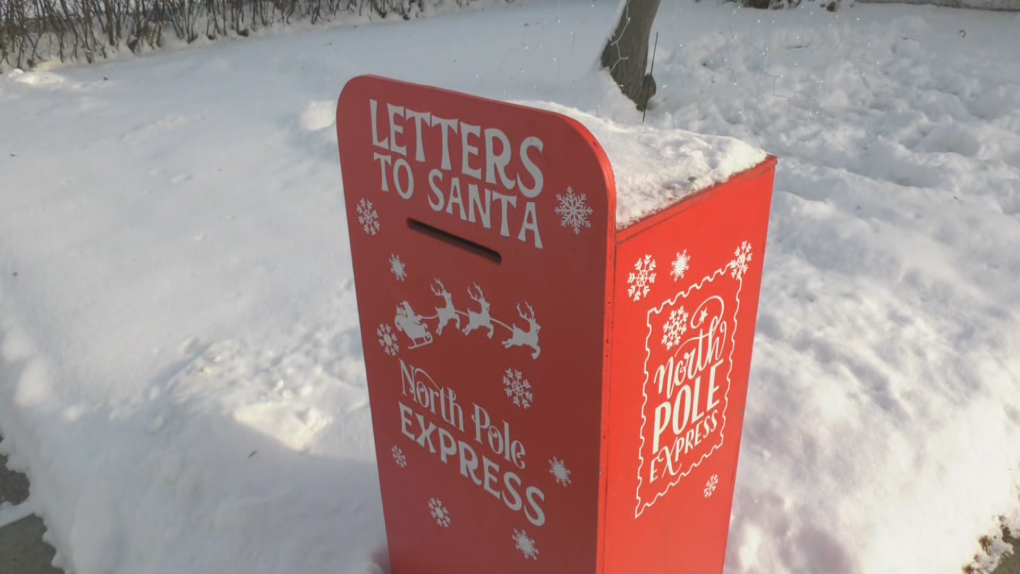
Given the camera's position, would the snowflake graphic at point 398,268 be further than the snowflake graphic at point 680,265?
Yes

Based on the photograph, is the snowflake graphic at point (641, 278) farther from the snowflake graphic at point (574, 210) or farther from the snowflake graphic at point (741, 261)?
the snowflake graphic at point (741, 261)

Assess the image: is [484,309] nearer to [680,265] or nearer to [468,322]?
[468,322]

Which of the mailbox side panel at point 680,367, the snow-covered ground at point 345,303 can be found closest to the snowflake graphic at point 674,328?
the mailbox side panel at point 680,367

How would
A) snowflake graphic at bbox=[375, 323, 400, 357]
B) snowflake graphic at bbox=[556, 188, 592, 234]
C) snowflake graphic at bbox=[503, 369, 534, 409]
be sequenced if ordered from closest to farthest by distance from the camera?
snowflake graphic at bbox=[556, 188, 592, 234] → snowflake graphic at bbox=[503, 369, 534, 409] → snowflake graphic at bbox=[375, 323, 400, 357]

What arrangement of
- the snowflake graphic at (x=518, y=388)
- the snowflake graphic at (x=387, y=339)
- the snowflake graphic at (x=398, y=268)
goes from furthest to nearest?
the snowflake graphic at (x=387, y=339) < the snowflake graphic at (x=398, y=268) < the snowflake graphic at (x=518, y=388)

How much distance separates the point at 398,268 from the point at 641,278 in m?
0.47

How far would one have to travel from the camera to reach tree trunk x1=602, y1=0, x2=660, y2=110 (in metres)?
4.79

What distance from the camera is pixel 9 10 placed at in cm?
583

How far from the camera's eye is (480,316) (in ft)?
4.33

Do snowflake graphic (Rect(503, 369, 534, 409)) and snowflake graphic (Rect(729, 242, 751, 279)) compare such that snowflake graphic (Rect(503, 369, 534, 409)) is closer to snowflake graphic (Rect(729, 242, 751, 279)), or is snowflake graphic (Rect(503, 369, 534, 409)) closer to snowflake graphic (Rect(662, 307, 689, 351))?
snowflake graphic (Rect(662, 307, 689, 351))

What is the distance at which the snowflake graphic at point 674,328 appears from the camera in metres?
1.30

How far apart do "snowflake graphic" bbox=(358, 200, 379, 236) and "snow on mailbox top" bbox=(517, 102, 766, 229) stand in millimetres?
434

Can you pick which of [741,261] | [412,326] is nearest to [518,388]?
[412,326]

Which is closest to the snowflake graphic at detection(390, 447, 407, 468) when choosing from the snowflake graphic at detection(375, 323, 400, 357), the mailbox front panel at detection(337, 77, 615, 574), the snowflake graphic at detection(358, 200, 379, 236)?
the mailbox front panel at detection(337, 77, 615, 574)
